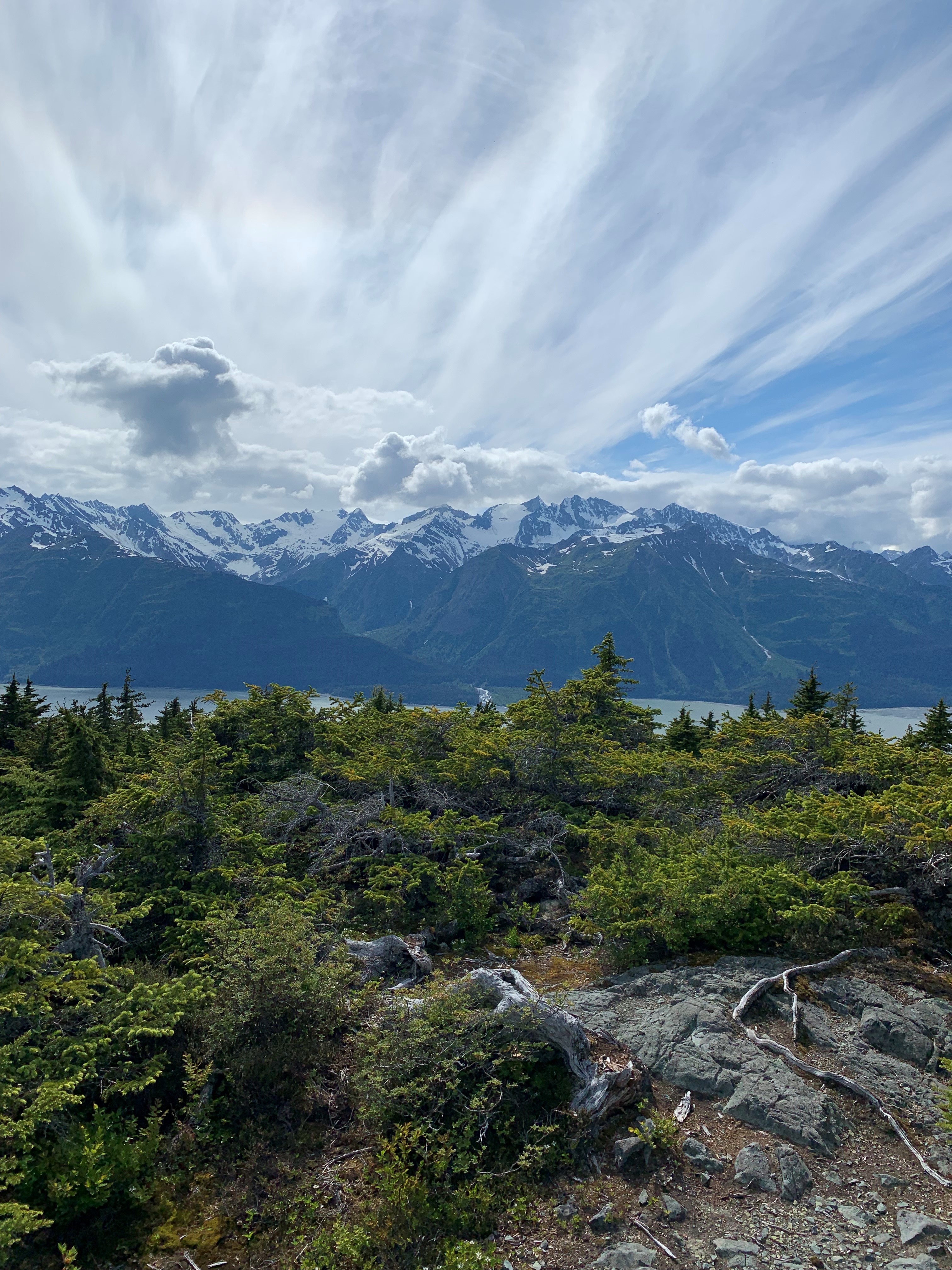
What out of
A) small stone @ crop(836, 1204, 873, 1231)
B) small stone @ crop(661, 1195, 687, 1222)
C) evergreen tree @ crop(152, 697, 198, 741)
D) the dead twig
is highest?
evergreen tree @ crop(152, 697, 198, 741)

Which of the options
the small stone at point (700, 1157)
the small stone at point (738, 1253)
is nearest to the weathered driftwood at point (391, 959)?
the small stone at point (700, 1157)

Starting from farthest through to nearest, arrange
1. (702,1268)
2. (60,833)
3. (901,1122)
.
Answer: (60,833), (901,1122), (702,1268)

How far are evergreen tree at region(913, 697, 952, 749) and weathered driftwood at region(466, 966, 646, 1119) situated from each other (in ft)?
68.4

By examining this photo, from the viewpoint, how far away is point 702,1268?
6484mm

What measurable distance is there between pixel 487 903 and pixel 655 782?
327 inches

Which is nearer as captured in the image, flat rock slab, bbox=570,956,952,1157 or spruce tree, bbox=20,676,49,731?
flat rock slab, bbox=570,956,952,1157

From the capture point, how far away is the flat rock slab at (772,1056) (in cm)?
835

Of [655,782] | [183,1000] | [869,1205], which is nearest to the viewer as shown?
[869,1205]

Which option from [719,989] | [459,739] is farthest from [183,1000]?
[459,739]

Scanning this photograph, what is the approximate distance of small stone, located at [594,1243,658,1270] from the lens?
6574 millimetres

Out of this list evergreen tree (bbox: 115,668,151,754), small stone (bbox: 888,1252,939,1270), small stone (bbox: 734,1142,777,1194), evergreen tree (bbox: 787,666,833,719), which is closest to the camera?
small stone (bbox: 888,1252,939,1270)

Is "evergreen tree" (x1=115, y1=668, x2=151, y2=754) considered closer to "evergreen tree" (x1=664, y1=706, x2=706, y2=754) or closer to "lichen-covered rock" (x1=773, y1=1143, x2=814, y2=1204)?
"evergreen tree" (x1=664, y1=706, x2=706, y2=754)

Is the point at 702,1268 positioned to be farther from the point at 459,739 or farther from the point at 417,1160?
the point at 459,739

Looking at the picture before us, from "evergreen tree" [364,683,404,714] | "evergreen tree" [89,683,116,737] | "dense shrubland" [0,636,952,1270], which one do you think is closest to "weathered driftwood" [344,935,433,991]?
"dense shrubland" [0,636,952,1270]
